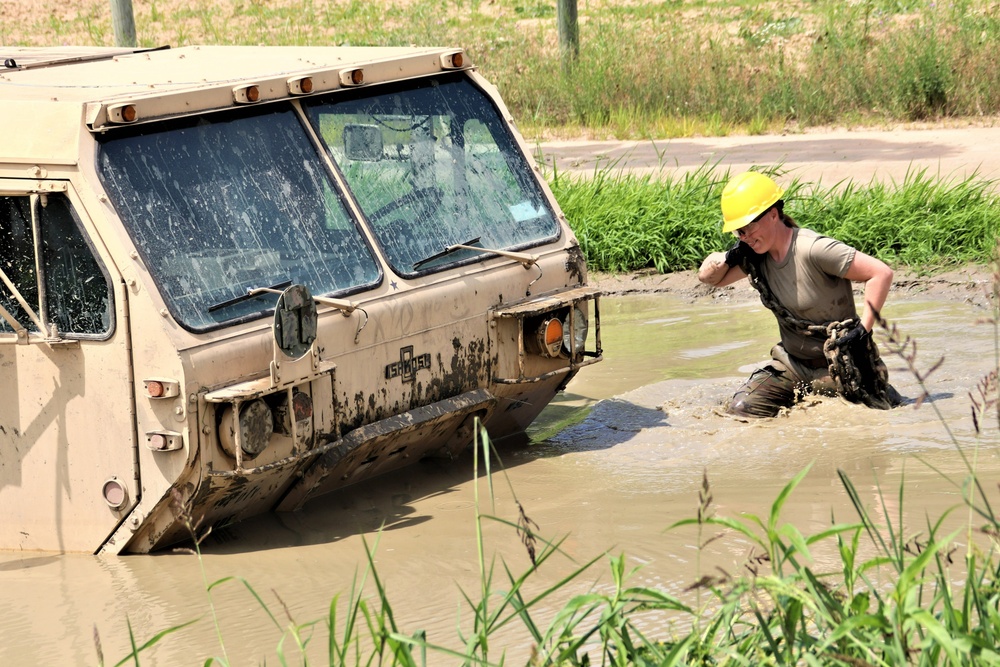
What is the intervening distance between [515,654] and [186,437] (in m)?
1.35

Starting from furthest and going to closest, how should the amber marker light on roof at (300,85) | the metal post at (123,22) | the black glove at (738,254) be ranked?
the metal post at (123,22) < the black glove at (738,254) < the amber marker light on roof at (300,85)

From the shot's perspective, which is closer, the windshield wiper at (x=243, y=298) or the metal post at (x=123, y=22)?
the windshield wiper at (x=243, y=298)

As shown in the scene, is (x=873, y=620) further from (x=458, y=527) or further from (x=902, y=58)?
(x=902, y=58)

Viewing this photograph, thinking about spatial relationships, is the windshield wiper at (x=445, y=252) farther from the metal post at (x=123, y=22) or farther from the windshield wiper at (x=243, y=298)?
the metal post at (x=123, y=22)

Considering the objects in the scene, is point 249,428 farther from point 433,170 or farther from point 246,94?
point 433,170

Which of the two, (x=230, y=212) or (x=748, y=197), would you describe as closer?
(x=230, y=212)

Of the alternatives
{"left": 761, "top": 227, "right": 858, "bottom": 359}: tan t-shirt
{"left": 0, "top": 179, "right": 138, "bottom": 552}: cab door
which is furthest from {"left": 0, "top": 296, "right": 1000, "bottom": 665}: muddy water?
{"left": 761, "top": 227, "right": 858, "bottom": 359}: tan t-shirt

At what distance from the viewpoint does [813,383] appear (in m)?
6.58

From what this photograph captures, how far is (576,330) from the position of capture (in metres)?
6.23

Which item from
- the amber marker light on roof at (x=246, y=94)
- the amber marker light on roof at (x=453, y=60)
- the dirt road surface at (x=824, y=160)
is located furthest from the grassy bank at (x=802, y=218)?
the amber marker light on roof at (x=246, y=94)

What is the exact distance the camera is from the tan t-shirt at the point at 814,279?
624 cm

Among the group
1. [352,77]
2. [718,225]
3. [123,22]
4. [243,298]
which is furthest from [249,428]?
[123,22]

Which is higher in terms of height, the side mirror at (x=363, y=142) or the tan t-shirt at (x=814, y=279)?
the side mirror at (x=363, y=142)

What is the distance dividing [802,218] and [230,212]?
516 centimetres
